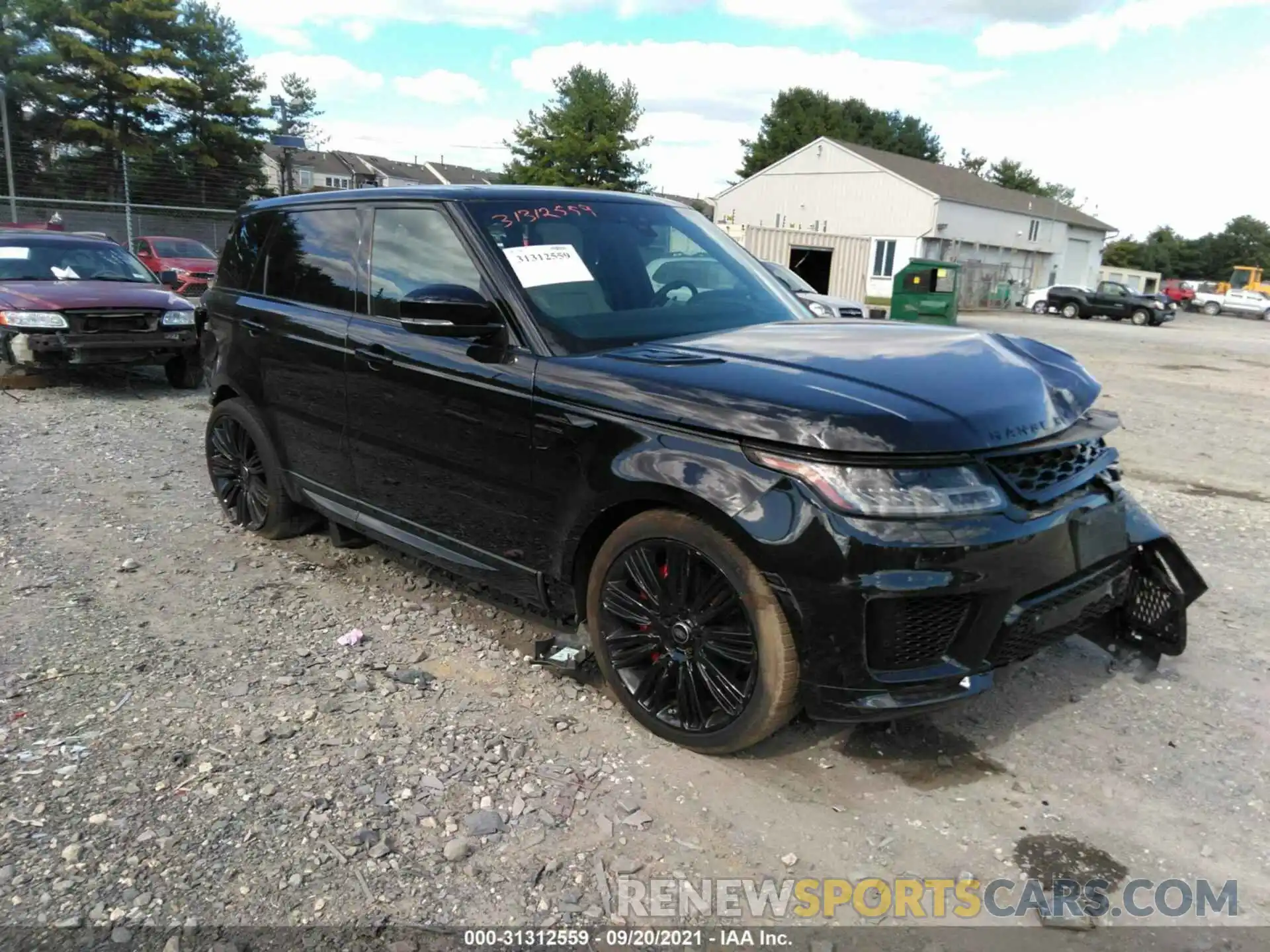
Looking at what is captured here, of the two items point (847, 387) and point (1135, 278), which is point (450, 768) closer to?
point (847, 387)

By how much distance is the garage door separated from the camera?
55875 mm

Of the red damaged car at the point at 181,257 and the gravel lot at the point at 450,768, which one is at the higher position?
the red damaged car at the point at 181,257

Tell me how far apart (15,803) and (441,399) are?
189cm

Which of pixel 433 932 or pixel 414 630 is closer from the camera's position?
pixel 433 932

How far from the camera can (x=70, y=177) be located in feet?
81.9

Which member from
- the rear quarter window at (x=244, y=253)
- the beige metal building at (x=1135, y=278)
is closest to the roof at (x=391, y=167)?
the beige metal building at (x=1135, y=278)

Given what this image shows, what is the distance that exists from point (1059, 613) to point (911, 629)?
60cm

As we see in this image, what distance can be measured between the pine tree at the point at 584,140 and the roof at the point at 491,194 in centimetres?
4674

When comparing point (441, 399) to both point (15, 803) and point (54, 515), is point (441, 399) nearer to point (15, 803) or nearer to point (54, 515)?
point (15, 803)

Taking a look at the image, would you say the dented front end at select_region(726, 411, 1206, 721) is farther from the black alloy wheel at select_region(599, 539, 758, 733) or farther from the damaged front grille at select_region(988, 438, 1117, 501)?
the black alloy wheel at select_region(599, 539, 758, 733)

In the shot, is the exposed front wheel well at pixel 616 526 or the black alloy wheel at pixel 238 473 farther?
the black alloy wheel at pixel 238 473

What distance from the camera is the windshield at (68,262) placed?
9.71 m

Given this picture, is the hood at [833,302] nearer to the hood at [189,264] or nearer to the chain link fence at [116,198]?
the hood at [189,264]


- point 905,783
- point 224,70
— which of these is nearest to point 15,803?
point 905,783
